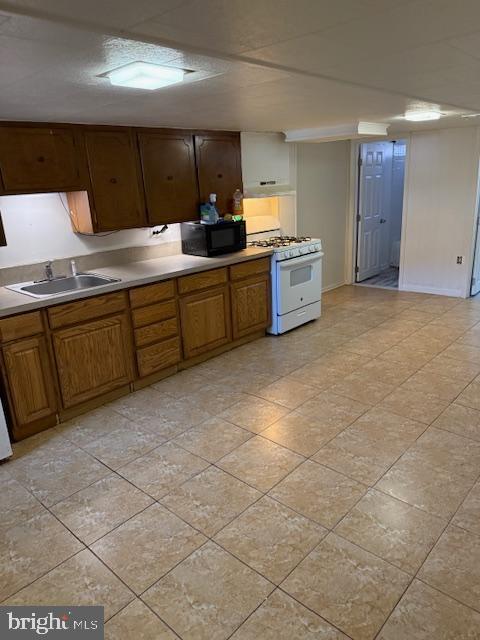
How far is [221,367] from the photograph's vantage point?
13.2 ft

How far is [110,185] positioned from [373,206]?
4.43m

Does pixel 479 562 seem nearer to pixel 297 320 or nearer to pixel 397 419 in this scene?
pixel 397 419

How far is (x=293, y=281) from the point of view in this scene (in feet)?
15.4

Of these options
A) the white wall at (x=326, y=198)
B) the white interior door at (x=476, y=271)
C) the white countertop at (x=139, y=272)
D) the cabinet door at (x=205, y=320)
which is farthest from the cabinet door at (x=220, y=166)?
the white interior door at (x=476, y=271)

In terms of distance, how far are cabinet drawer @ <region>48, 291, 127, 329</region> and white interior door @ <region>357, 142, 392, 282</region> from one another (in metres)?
4.29

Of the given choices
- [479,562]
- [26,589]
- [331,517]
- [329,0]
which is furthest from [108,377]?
[329,0]

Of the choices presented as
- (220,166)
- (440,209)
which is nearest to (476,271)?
(440,209)

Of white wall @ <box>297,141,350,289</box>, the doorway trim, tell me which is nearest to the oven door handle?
white wall @ <box>297,141,350,289</box>

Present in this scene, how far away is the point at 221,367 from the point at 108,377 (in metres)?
1.03

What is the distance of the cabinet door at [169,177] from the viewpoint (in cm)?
376

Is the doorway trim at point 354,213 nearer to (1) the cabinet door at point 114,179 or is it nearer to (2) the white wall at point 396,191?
(2) the white wall at point 396,191

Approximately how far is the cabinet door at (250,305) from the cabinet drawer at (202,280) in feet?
0.63

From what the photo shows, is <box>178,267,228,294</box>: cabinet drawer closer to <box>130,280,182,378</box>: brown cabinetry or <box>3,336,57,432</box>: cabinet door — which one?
<box>130,280,182,378</box>: brown cabinetry

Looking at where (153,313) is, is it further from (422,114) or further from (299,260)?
(422,114)
